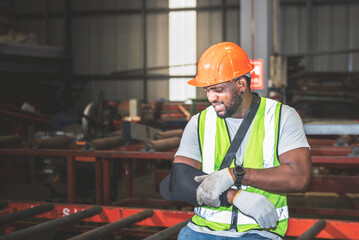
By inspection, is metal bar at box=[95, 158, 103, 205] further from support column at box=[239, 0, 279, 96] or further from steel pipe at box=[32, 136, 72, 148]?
support column at box=[239, 0, 279, 96]

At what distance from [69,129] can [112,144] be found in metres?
8.04

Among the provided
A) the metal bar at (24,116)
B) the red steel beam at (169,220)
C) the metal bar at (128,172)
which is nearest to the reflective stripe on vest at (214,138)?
the red steel beam at (169,220)

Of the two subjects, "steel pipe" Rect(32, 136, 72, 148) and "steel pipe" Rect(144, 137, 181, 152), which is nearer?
"steel pipe" Rect(144, 137, 181, 152)

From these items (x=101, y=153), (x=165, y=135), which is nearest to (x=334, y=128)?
(x=165, y=135)

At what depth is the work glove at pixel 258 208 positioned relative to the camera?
6.75 ft

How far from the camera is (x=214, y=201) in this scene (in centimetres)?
212

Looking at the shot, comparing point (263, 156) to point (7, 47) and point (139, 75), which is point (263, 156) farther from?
point (139, 75)

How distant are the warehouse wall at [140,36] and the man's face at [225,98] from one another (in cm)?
1538

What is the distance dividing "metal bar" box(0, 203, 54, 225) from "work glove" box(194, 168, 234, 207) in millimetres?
2042

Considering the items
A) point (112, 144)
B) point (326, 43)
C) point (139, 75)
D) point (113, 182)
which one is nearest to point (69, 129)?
point (139, 75)

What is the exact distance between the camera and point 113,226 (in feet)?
10.9

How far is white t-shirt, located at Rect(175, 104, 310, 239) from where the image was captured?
7.14ft

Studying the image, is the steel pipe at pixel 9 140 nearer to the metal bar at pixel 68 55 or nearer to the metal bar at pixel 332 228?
the metal bar at pixel 332 228

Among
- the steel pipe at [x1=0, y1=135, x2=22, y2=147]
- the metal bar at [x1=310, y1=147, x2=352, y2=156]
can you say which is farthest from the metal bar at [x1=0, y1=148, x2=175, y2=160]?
the metal bar at [x1=310, y1=147, x2=352, y2=156]
